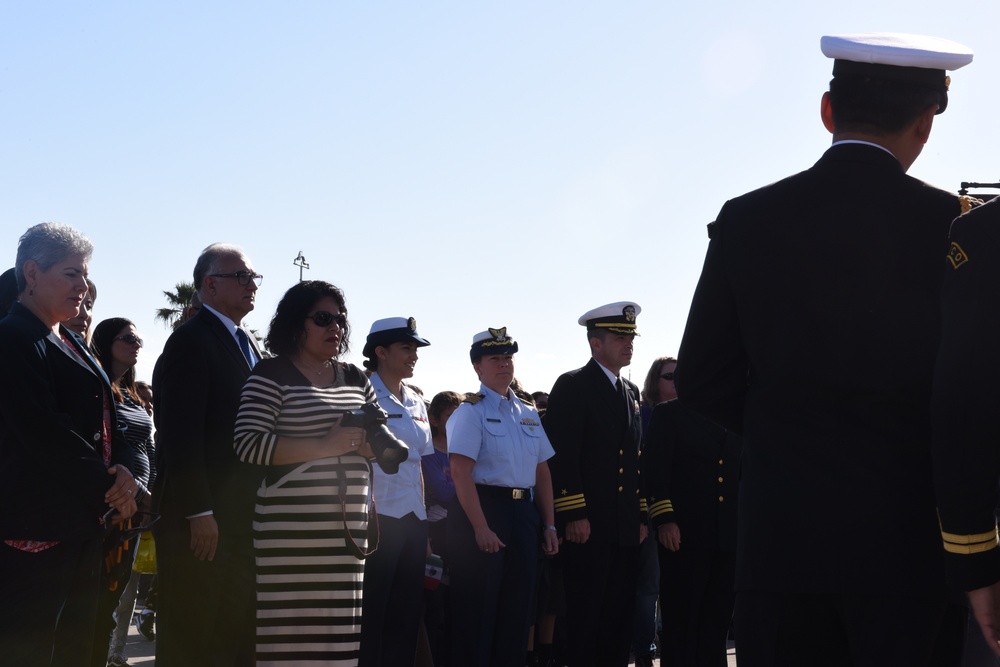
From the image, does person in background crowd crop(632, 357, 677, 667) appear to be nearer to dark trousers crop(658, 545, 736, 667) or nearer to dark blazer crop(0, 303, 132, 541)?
dark trousers crop(658, 545, 736, 667)

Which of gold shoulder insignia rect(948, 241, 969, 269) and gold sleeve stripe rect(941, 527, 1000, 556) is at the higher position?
gold shoulder insignia rect(948, 241, 969, 269)

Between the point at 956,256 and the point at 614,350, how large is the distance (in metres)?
5.27

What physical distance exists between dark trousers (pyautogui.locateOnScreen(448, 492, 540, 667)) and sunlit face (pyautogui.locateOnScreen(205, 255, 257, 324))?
238 centimetres

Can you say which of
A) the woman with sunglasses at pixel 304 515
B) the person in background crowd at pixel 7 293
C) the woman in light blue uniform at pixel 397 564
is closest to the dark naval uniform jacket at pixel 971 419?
the woman with sunglasses at pixel 304 515

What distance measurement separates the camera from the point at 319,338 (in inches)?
195

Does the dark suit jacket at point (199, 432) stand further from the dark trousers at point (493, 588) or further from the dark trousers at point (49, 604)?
the dark trousers at point (493, 588)

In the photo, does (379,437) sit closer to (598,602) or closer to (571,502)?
(571,502)

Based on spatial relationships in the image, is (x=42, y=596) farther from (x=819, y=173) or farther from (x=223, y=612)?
(x=819, y=173)

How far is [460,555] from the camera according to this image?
673cm

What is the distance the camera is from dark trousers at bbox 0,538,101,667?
364 centimetres

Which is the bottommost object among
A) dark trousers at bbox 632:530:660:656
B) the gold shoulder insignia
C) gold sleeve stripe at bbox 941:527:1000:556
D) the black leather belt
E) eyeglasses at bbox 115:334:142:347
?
dark trousers at bbox 632:530:660:656

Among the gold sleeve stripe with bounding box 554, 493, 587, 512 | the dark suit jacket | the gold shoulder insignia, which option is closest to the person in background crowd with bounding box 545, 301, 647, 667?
the gold sleeve stripe with bounding box 554, 493, 587, 512

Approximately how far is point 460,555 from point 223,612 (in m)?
2.31

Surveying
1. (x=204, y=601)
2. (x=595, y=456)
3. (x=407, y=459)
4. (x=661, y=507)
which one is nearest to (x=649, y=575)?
(x=661, y=507)
